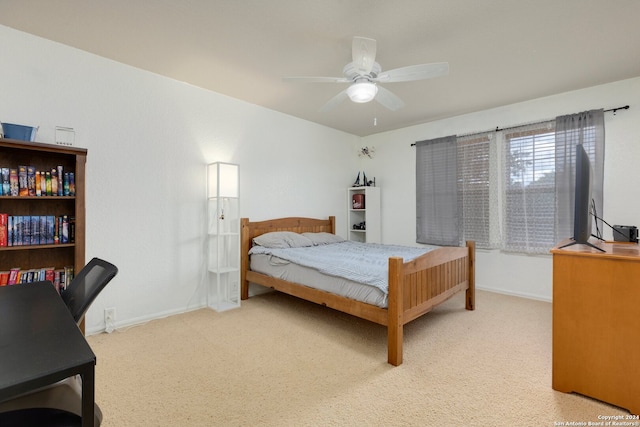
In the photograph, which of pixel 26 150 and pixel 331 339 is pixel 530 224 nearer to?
pixel 331 339

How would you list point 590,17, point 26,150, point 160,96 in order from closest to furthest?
point 590,17 < point 26,150 < point 160,96

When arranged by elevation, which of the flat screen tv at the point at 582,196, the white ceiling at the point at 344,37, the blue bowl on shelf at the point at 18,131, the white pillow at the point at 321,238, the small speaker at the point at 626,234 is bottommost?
the white pillow at the point at 321,238

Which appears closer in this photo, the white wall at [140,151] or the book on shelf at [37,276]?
the book on shelf at [37,276]

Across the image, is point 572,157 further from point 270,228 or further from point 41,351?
point 41,351

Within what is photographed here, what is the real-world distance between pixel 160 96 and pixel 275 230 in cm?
207

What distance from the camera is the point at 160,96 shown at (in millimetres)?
3049

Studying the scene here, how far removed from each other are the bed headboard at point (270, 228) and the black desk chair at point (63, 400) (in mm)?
2300

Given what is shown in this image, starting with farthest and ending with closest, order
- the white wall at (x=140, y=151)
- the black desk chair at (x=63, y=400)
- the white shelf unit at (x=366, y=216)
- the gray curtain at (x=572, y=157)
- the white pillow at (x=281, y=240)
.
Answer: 1. the white shelf unit at (x=366, y=216)
2. the white pillow at (x=281, y=240)
3. the gray curtain at (x=572, y=157)
4. the white wall at (x=140, y=151)
5. the black desk chair at (x=63, y=400)

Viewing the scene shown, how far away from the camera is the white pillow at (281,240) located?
11.9 feet

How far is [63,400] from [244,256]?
8.89ft

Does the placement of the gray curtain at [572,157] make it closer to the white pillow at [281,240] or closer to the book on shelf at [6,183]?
the white pillow at [281,240]

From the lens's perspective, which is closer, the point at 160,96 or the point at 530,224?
the point at 160,96

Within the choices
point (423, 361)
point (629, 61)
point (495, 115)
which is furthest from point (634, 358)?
point (495, 115)

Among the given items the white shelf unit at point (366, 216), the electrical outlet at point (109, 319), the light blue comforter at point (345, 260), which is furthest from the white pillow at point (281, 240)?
the electrical outlet at point (109, 319)
